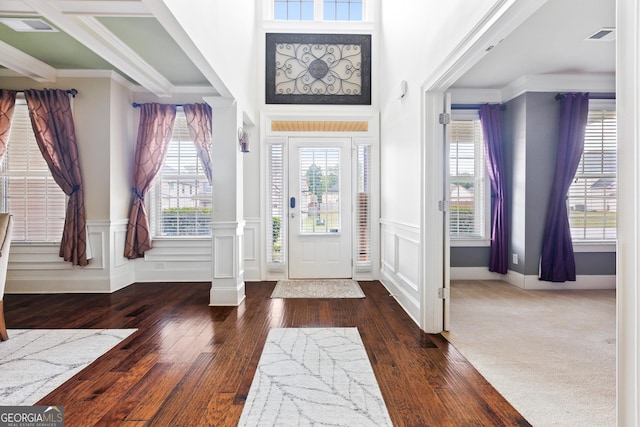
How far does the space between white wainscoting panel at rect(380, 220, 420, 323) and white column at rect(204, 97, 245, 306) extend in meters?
1.77

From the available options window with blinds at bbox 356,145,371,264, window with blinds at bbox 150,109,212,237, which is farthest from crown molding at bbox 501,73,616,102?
window with blinds at bbox 150,109,212,237

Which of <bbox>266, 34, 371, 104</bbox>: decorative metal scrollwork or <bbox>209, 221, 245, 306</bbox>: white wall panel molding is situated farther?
<bbox>266, 34, 371, 104</bbox>: decorative metal scrollwork

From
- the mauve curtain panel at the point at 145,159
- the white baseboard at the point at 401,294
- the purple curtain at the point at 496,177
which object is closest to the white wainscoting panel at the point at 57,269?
the mauve curtain panel at the point at 145,159

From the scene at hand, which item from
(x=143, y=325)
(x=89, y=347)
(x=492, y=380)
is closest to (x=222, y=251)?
(x=143, y=325)

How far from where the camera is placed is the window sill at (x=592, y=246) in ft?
14.6

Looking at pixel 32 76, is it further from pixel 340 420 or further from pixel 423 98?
pixel 340 420

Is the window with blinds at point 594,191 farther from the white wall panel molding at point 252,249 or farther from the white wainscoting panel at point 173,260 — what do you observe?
the white wainscoting panel at point 173,260

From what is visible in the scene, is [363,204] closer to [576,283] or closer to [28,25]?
[576,283]

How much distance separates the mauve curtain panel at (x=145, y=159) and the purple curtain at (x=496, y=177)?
4.26 metres

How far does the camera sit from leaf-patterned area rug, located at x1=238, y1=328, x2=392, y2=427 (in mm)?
1705

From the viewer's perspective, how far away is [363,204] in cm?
495

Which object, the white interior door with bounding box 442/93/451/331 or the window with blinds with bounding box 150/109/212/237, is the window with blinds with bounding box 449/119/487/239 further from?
the window with blinds with bounding box 150/109/212/237

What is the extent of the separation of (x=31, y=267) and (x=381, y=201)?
4.52 m

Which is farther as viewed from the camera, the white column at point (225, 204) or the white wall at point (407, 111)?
the white column at point (225, 204)
